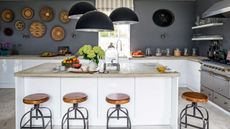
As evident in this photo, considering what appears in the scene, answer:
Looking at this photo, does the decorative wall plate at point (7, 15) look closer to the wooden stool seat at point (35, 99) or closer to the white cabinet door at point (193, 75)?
the wooden stool seat at point (35, 99)

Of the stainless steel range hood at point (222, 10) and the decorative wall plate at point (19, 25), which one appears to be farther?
the decorative wall plate at point (19, 25)

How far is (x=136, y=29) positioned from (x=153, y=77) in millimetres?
3799

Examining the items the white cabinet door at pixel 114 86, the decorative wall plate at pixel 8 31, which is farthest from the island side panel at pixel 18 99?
the decorative wall plate at pixel 8 31

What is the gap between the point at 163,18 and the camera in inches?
280

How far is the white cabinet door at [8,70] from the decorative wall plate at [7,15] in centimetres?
148

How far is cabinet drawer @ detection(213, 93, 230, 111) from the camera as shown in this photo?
165 inches

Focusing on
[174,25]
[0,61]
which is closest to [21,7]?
[0,61]

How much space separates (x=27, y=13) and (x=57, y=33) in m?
1.12

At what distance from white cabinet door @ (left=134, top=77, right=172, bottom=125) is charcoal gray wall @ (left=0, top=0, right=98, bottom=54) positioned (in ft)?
12.6

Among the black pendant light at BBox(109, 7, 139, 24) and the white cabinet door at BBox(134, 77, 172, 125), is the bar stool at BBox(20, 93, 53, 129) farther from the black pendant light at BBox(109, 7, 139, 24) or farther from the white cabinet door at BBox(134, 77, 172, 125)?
the black pendant light at BBox(109, 7, 139, 24)

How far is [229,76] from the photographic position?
13.5ft

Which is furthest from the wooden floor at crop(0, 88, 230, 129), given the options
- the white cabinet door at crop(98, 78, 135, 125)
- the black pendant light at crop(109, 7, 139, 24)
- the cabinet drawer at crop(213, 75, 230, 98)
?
the black pendant light at crop(109, 7, 139, 24)

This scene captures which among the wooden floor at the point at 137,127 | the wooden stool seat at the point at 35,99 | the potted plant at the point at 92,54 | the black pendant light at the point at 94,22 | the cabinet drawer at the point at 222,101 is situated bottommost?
the wooden floor at the point at 137,127

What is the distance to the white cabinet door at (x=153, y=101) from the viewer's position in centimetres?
362
